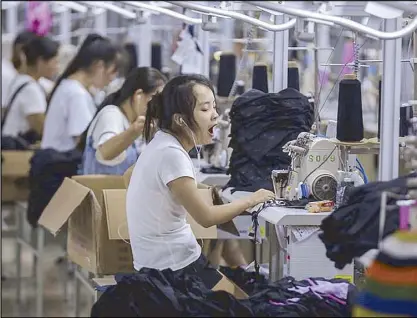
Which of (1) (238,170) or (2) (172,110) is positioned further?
(1) (238,170)

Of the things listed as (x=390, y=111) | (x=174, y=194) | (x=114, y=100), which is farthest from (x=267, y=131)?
(x=390, y=111)

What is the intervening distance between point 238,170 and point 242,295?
84 cm

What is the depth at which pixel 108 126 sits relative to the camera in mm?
5328

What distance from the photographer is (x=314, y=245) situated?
3.91 m

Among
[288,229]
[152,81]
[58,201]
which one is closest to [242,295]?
[288,229]

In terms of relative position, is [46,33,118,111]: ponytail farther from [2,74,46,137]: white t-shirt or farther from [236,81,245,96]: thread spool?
[2,74,46,137]: white t-shirt

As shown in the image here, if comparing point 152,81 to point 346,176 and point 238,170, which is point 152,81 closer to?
point 238,170

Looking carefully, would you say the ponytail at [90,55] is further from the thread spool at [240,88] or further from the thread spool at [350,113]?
the thread spool at [350,113]

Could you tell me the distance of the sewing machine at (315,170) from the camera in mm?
4113

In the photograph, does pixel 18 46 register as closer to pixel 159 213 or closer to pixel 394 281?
pixel 159 213

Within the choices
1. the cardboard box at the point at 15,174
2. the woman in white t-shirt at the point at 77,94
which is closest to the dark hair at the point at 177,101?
the woman in white t-shirt at the point at 77,94

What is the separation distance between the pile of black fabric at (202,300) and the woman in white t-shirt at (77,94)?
9.30ft

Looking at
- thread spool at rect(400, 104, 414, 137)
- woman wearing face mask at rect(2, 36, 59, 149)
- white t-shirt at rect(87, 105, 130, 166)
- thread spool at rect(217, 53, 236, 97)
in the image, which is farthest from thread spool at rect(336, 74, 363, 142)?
woman wearing face mask at rect(2, 36, 59, 149)

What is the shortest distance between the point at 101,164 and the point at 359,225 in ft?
8.38
